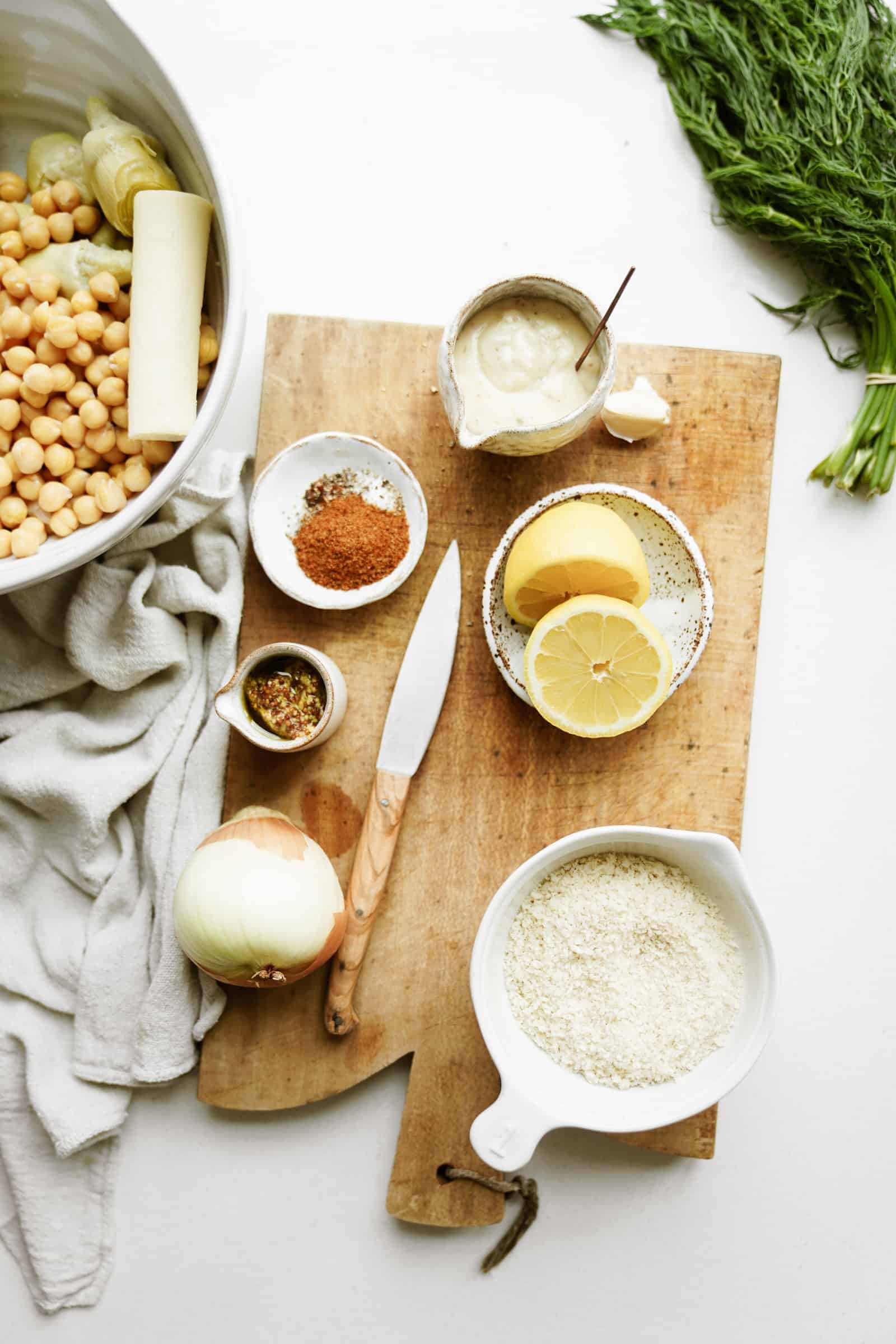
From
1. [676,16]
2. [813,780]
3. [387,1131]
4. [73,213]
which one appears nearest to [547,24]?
[676,16]

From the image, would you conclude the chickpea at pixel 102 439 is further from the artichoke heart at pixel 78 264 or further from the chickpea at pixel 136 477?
the artichoke heart at pixel 78 264

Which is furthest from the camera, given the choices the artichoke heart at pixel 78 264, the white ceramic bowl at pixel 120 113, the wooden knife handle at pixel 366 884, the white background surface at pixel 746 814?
the white background surface at pixel 746 814

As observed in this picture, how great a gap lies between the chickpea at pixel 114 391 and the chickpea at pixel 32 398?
0.25ft

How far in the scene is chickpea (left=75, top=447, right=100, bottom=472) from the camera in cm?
126

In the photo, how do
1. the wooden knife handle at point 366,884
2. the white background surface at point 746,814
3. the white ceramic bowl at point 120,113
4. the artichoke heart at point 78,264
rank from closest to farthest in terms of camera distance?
the white ceramic bowl at point 120,113 < the artichoke heart at point 78,264 < the wooden knife handle at point 366,884 < the white background surface at point 746,814

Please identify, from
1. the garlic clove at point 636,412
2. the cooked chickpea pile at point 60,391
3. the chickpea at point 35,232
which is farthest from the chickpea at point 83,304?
the garlic clove at point 636,412

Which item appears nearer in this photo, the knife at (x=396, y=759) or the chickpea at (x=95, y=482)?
the chickpea at (x=95, y=482)

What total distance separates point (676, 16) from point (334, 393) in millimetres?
817

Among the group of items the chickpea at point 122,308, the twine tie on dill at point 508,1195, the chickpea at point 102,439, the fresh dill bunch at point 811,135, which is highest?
the fresh dill bunch at point 811,135

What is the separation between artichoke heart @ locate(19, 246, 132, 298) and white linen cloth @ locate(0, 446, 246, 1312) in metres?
0.28

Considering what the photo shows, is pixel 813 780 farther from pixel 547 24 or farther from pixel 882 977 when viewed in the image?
pixel 547 24

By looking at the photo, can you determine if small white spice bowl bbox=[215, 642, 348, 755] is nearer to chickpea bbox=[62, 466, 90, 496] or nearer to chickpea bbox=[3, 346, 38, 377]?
chickpea bbox=[62, 466, 90, 496]

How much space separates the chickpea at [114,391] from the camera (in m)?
1.23

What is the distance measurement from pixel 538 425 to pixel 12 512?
722 mm
